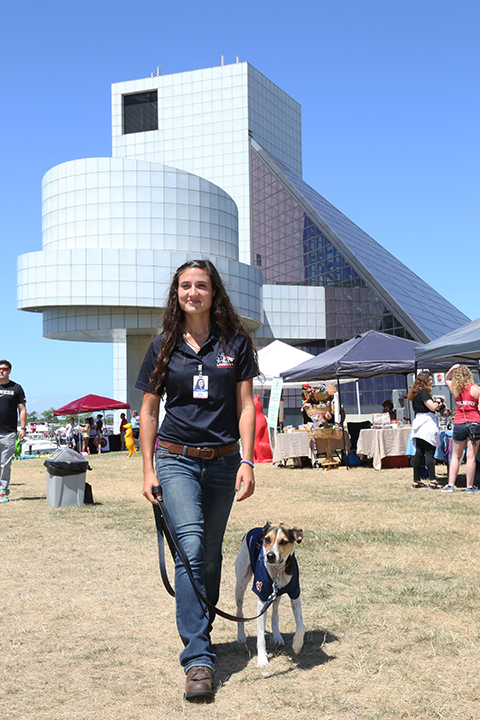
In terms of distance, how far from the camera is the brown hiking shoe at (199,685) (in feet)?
10.2

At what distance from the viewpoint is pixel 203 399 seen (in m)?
3.54

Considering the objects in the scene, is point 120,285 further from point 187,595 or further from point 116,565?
point 187,595

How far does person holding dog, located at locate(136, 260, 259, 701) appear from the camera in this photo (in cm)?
338

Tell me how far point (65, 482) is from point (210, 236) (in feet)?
110

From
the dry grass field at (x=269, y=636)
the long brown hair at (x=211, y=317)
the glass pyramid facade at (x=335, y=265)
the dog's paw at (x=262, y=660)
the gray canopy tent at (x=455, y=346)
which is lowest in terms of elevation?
the dry grass field at (x=269, y=636)

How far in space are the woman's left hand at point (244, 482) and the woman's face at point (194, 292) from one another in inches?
34.3

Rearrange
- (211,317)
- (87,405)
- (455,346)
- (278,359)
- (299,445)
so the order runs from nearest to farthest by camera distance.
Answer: (211,317) < (455,346) < (299,445) < (278,359) < (87,405)

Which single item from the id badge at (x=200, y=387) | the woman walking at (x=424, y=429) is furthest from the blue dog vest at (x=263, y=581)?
the woman walking at (x=424, y=429)

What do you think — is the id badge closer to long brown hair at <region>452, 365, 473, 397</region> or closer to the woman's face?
the woman's face

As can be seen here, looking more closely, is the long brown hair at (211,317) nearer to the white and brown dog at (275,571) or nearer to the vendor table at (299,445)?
the white and brown dog at (275,571)

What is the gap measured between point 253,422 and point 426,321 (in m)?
42.8

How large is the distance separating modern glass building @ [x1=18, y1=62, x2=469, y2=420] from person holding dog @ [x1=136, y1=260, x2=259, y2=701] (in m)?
36.4

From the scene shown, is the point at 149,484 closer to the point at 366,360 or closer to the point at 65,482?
the point at 65,482

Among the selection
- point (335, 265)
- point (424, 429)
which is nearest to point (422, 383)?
point (424, 429)
